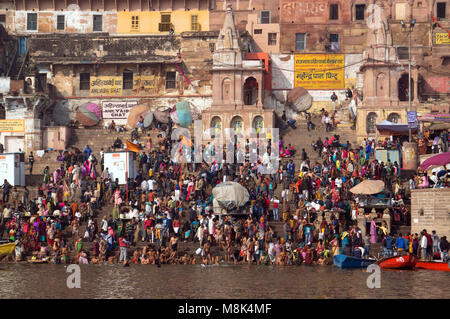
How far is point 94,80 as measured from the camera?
5175 centimetres

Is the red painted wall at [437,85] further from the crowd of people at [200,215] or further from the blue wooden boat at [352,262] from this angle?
the blue wooden boat at [352,262]

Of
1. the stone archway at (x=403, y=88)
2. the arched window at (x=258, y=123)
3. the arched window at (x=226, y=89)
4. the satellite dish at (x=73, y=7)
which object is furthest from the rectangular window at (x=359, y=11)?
the satellite dish at (x=73, y=7)

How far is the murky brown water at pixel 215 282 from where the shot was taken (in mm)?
23672

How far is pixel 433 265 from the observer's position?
96.1 ft

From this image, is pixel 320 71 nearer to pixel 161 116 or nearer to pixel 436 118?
pixel 161 116

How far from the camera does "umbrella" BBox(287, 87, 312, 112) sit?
50.2 m

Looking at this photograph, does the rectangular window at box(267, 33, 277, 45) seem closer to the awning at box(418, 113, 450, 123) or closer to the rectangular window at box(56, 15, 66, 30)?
the rectangular window at box(56, 15, 66, 30)

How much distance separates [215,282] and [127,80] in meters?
27.4

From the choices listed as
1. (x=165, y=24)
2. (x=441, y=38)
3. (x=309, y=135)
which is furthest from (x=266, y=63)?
(x=441, y=38)

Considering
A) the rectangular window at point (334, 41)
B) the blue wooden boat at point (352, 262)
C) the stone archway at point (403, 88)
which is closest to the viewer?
the blue wooden boat at point (352, 262)

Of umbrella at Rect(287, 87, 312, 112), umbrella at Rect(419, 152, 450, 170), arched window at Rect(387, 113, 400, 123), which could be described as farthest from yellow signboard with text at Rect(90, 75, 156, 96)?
umbrella at Rect(419, 152, 450, 170)

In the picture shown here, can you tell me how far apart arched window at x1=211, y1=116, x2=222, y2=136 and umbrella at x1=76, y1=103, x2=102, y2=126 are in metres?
7.39

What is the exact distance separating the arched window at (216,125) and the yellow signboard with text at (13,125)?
10.1 meters
